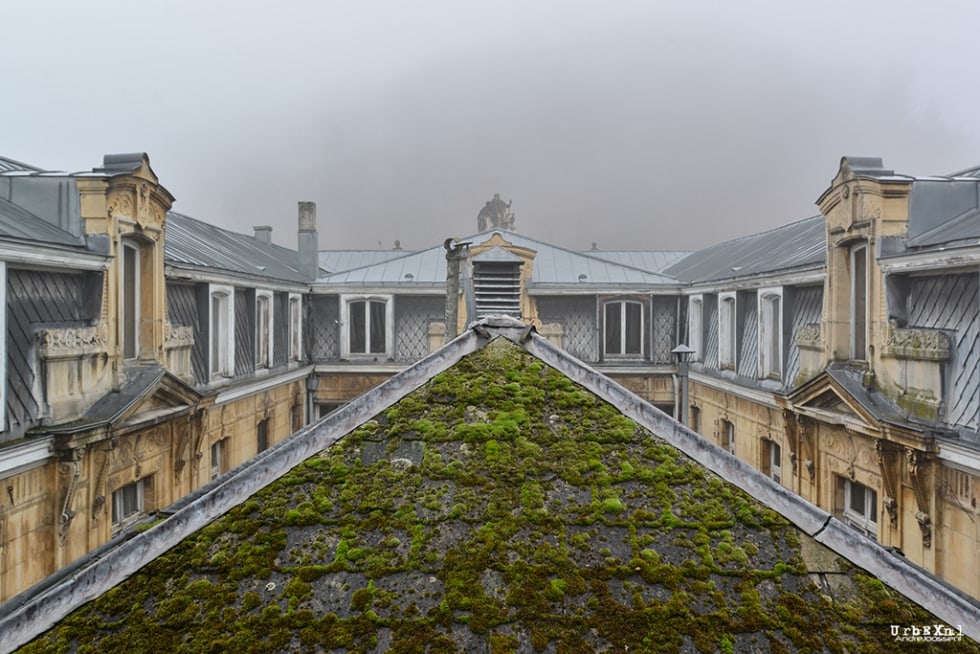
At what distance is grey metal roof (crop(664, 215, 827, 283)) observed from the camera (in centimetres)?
1474

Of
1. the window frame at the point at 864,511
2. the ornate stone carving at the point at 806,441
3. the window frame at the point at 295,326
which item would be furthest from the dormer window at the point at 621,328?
the window frame at the point at 295,326

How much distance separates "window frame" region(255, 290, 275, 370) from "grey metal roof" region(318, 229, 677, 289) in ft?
12.5

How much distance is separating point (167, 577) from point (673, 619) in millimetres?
2481

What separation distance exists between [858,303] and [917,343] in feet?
6.71

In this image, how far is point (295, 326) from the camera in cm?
2056

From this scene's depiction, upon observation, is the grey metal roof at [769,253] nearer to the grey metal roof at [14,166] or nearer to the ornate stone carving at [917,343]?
the ornate stone carving at [917,343]

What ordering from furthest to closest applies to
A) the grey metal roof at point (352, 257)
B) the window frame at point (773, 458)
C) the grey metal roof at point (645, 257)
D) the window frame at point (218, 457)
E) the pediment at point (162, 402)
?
the grey metal roof at point (352, 257), the grey metal roof at point (645, 257), the window frame at point (218, 457), the window frame at point (773, 458), the pediment at point (162, 402)

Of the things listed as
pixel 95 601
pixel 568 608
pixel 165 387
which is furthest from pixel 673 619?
pixel 165 387


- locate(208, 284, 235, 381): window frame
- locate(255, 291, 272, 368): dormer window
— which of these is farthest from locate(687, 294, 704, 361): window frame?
locate(208, 284, 235, 381): window frame

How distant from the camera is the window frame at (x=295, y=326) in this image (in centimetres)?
2006

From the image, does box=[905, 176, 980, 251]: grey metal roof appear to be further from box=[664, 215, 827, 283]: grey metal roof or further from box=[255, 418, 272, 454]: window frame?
box=[255, 418, 272, 454]: window frame

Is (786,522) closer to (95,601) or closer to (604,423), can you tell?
(604,423)

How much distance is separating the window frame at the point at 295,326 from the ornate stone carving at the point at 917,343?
55.8 feet

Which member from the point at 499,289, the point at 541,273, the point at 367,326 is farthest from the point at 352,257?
the point at 499,289
